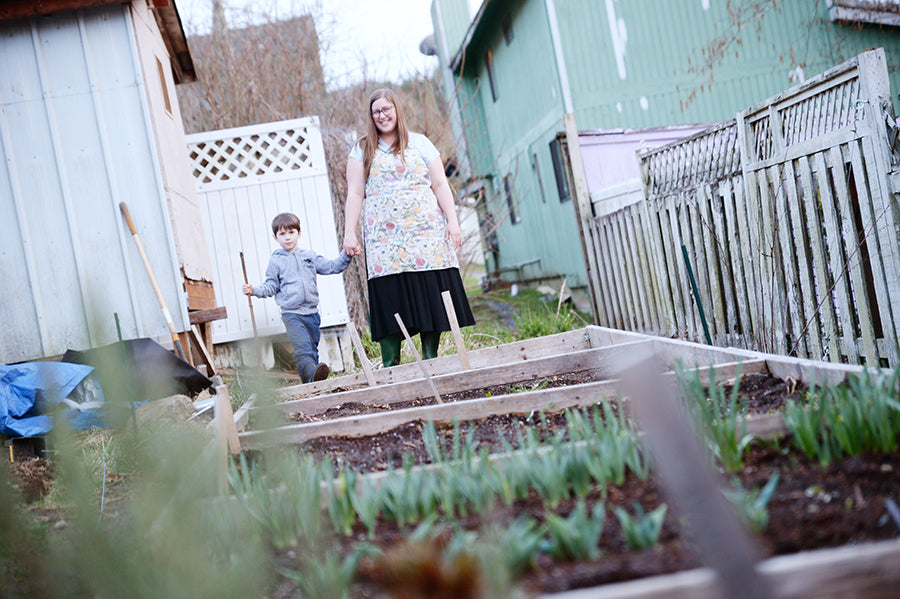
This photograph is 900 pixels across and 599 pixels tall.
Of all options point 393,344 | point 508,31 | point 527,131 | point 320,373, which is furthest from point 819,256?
point 508,31

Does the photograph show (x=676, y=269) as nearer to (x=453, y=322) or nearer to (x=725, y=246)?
(x=725, y=246)

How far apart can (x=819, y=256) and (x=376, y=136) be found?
258 centimetres

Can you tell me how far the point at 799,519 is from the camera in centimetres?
135

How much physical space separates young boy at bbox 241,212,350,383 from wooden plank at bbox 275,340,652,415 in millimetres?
1840

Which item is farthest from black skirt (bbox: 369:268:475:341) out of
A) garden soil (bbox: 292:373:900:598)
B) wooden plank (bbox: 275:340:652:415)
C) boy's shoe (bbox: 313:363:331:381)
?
garden soil (bbox: 292:373:900:598)

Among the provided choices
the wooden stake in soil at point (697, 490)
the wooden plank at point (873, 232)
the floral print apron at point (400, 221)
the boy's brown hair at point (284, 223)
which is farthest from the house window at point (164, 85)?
the wooden stake in soil at point (697, 490)

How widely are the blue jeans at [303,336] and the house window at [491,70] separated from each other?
1006 cm

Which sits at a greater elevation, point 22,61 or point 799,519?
point 22,61

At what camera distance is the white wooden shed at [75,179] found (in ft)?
18.5

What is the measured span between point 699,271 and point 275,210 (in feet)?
13.8

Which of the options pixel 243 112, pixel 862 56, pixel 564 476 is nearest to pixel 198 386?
pixel 564 476

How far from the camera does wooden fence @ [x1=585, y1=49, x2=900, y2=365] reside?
3346mm

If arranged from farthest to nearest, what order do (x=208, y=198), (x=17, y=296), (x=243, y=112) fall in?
(x=243, y=112) → (x=208, y=198) → (x=17, y=296)

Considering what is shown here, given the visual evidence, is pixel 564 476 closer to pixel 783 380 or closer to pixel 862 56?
pixel 783 380
